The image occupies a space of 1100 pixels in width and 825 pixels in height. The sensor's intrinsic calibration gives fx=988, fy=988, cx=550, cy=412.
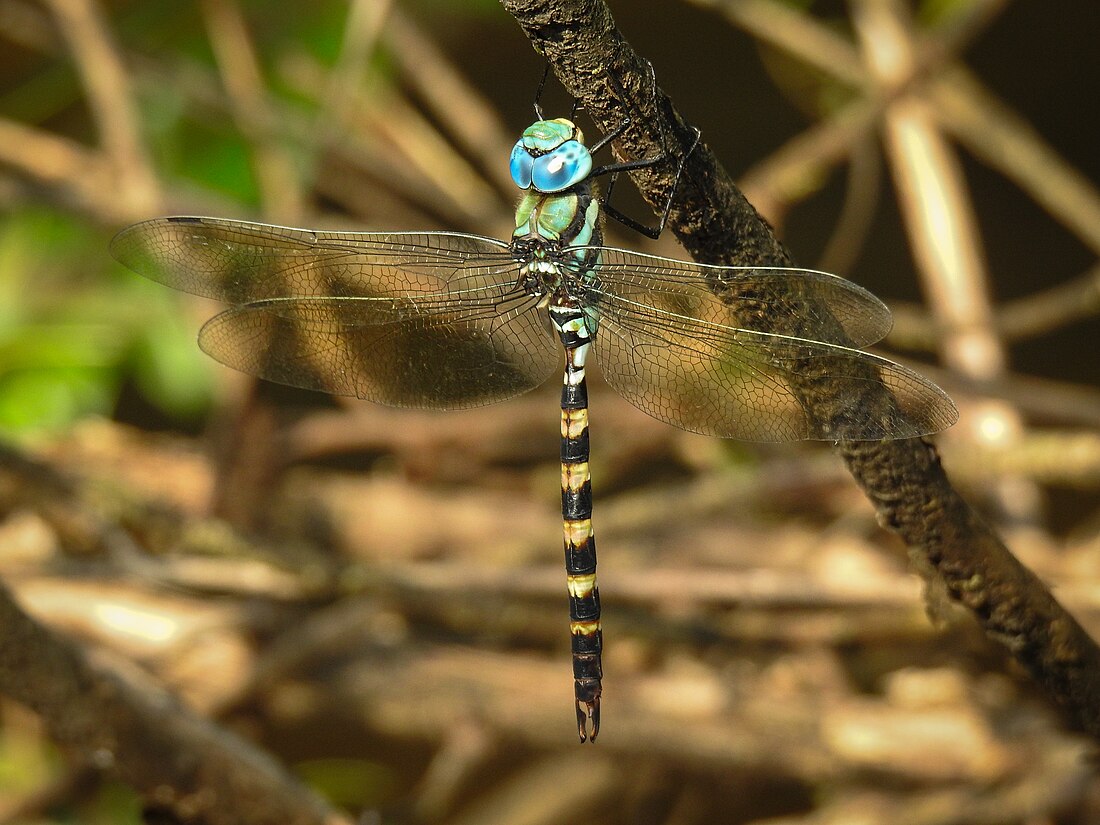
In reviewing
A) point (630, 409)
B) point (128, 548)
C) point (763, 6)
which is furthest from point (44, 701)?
point (763, 6)

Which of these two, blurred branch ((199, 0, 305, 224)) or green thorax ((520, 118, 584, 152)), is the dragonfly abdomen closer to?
green thorax ((520, 118, 584, 152))

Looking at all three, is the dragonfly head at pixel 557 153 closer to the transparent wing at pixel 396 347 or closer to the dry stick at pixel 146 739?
the transparent wing at pixel 396 347

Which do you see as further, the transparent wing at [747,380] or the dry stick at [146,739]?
the dry stick at [146,739]

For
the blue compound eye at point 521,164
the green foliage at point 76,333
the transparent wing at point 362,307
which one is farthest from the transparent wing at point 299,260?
the green foliage at point 76,333

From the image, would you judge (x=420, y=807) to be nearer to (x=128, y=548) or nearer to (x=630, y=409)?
(x=128, y=548)

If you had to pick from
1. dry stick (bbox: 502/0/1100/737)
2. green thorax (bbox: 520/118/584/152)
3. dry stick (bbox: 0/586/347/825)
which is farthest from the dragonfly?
dry stick (bbox: 0/586/347/825)

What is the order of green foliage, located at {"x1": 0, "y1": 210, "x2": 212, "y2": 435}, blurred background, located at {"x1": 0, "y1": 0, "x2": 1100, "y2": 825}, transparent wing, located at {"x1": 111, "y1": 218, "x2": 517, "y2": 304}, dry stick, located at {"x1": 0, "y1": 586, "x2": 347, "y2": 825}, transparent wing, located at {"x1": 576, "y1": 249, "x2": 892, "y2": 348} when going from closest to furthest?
transparent wing, located at {"x1": 576, "y1": 249, "x2": 892, "y2": 348} → dry stick, located at {"x1": 0, "y1": 586, "x2": 347, "y2": 825} → transparent wing, located at {"x1": 111, "y1": 218, "x2": 517, "y2": 304} → blurred background, located at {"x1": 0, "y1": 0, "x2": 1100, "y2": 825} → green foliage, located at {"x1": 0, "y1": 210, "x2": 212, "y2": 435}

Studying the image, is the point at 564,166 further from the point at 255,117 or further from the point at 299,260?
the point at 255,117
